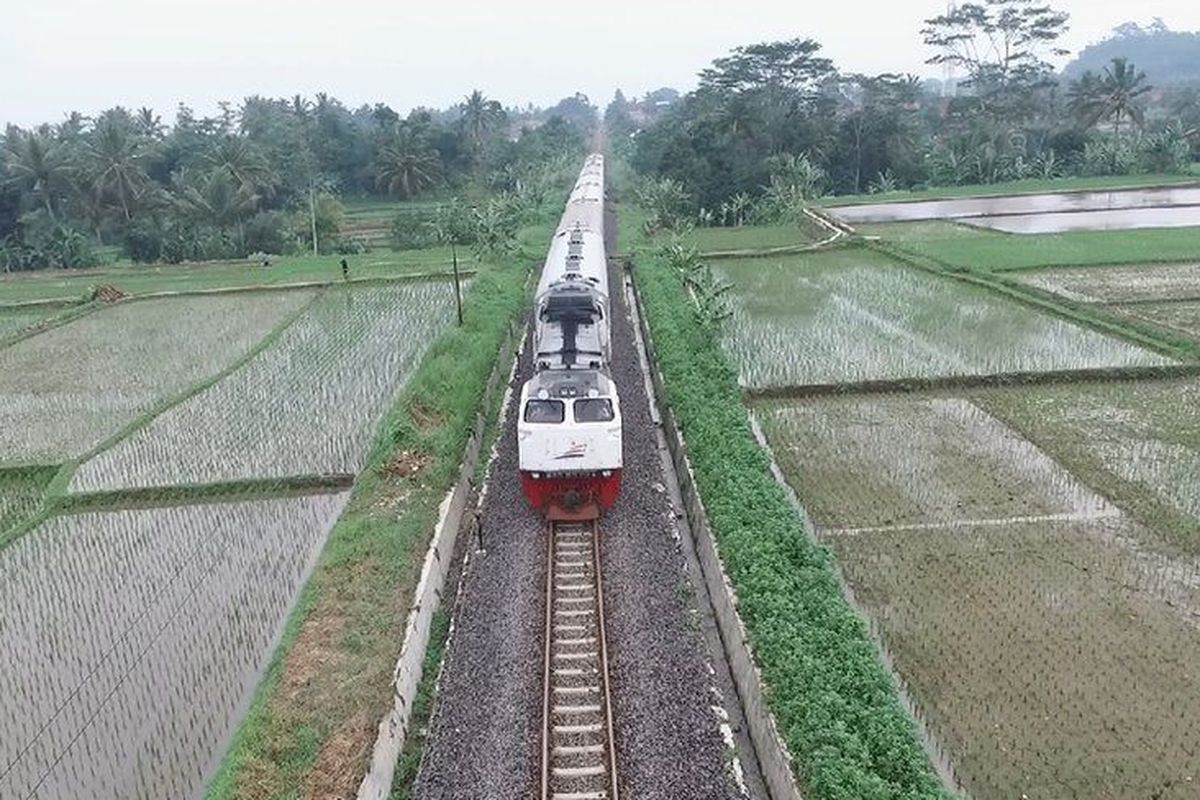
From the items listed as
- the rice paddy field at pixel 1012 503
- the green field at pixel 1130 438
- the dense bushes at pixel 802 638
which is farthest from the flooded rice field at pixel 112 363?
the green field at pixel 1130 438

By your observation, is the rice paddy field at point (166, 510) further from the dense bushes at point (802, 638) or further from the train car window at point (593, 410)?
the dense bushes at point (802, 638)

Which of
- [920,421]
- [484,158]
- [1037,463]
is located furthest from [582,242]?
[484,158]

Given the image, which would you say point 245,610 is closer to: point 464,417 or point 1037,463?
point 464,417

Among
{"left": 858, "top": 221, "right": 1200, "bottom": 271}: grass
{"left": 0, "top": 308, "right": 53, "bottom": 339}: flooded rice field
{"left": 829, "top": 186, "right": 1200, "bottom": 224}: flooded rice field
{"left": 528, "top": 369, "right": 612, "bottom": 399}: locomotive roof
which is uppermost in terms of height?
{"left": 829, "top": 186, "right": 1200, "bottom": 224}: flooded rice field

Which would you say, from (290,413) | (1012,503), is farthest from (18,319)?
(1012,503)

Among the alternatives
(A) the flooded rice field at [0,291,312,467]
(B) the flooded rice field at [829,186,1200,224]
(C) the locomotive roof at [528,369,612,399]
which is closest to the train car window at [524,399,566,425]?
(C) the locomotive roof at [528,369,612,399]

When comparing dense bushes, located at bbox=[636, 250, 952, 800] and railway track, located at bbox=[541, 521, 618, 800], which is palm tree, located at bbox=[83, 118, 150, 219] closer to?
dense bushes, located at bbox=[636, 250, 952, 800]

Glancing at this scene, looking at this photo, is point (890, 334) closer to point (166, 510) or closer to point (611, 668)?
point (611, 668)
